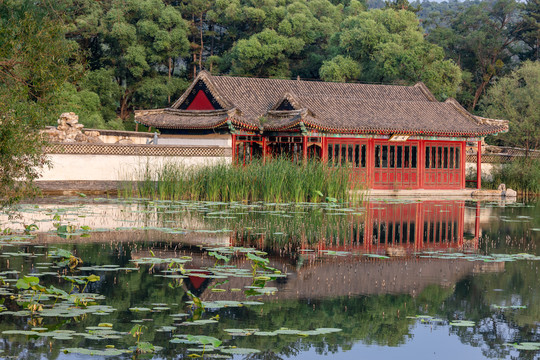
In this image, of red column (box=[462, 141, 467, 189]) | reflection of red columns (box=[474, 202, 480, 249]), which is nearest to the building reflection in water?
reflection of red columns (box=[474, 202, 480, 249])

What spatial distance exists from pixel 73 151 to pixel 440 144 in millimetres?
14897

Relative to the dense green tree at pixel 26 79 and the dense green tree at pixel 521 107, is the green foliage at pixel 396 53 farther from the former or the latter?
the dense green tree at pixel 26 79

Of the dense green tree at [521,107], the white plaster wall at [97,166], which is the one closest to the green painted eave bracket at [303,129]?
the white plaster wall at [97,166]

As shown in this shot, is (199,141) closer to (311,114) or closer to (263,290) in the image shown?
(311,114)

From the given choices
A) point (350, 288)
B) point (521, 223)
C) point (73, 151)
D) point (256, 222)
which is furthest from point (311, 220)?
point (73, 151)

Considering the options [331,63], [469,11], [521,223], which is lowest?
[521,223]

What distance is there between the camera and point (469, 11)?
55.9m

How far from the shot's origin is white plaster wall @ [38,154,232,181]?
2616cm

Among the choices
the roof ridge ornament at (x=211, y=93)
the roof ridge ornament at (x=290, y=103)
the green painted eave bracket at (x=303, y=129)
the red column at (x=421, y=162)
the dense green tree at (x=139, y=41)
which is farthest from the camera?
the dense green tree at (x=139, y=41)

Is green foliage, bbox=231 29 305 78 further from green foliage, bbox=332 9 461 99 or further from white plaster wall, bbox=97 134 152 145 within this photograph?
white plaster wall, bbox=97 134 152 145

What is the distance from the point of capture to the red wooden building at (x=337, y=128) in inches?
1180

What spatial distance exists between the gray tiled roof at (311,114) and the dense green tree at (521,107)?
18.2 feet

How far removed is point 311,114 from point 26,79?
60.8 feet

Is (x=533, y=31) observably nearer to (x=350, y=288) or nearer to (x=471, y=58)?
(x=471, y=58)
